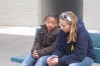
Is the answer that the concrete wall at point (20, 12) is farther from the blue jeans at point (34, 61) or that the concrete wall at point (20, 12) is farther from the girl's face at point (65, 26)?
the girl's face at point (65, 26)

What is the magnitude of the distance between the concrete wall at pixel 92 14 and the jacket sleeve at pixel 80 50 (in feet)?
30.7

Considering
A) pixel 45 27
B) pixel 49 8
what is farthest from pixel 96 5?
pixel 45 27

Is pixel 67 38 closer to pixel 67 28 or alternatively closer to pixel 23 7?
pixel 67 28

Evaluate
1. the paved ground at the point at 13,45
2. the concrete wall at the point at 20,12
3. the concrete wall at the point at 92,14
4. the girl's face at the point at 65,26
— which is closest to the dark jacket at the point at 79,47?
the girl's face at the point at 65,26

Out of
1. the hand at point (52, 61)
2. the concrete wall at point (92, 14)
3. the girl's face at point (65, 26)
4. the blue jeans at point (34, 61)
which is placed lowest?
the blue jeans at point (34, 61)

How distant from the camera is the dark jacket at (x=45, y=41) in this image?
16.3ft

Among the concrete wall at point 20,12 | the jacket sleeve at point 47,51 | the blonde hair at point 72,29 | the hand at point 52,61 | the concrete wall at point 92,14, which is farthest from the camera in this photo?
the concrete wall at point 20,12

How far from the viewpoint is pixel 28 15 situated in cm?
1498

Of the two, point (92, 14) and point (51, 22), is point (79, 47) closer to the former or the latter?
point (51, 22)

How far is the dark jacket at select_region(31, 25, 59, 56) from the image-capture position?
16.3 feet

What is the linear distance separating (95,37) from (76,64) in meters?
0.88

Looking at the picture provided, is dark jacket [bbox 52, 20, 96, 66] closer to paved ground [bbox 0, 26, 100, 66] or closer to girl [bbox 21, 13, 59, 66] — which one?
girl [bbox 21, 13, 59, 66]

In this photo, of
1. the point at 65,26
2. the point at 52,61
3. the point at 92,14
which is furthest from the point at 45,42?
the point at 92,14

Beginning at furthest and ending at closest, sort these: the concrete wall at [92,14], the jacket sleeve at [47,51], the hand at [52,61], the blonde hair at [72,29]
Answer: the concrete wall at [92,14] < the jacket sleeve at [47,51] < the hand at [52,61] < the blonde hair at [72,29]
